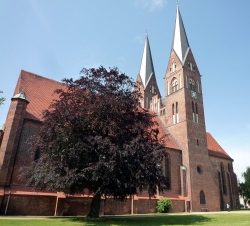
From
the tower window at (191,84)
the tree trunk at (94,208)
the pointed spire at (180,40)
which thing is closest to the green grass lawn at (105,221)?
the tree trunk at (94,208)

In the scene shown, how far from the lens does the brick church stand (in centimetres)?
1603

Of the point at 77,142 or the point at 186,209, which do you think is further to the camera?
the point at 186,209

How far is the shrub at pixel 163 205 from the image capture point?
2164 cm

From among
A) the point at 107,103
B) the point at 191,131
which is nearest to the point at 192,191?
the point at 191,131

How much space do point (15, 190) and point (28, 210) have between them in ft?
5.36

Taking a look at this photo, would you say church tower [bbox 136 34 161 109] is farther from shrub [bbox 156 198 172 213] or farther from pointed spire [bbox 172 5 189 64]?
shrub [bbox 156 198 172 213]

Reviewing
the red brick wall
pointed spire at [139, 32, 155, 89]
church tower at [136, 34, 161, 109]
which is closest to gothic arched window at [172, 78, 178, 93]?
church tower at [136, 34, 161, 109]

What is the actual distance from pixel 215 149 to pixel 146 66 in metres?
19.0

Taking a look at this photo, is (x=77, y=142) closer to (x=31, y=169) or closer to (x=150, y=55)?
(x=31, y=169)

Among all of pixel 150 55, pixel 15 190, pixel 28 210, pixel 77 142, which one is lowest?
pixel 28 210

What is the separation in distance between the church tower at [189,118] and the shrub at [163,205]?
3.89 meters

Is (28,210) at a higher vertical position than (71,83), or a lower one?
lower

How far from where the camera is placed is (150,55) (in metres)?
43.3

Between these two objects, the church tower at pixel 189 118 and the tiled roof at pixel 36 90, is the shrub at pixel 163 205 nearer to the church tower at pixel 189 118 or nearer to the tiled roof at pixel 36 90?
the church tower at pixel 189 118
